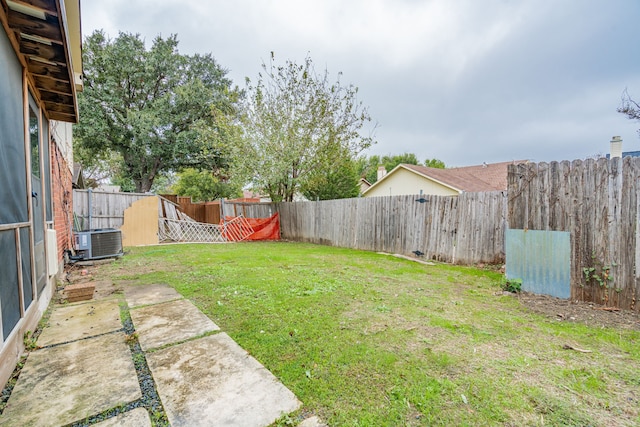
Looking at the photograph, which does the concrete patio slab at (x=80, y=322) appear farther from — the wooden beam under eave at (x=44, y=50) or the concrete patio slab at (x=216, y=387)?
the wooden beam under eave at (x=44, y=50)

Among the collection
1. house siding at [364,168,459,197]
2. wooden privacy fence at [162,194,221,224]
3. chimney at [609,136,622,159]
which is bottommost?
wooden privacy fence at [162,194,221,224]

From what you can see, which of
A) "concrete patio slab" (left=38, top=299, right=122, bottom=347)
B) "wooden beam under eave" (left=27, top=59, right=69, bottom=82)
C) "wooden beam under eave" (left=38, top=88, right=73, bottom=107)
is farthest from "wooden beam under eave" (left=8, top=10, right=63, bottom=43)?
"concrete patio slab" (left=38, top=299, right=122, bottom=347)

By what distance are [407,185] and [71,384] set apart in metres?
16.9

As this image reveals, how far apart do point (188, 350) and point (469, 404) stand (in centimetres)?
194

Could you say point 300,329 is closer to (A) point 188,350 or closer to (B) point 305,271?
(A) point 188,350

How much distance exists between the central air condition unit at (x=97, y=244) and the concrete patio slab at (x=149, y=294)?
8.69 feet

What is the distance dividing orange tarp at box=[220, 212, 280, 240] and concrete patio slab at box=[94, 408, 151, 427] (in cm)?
982

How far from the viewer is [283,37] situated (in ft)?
31.6

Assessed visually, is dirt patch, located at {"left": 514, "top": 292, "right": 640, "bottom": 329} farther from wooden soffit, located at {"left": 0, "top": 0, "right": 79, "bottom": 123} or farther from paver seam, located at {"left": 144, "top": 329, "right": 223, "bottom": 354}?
wooden soffit, located at {"left": 0, "top": 0, "right": 79, "bottom": 123}

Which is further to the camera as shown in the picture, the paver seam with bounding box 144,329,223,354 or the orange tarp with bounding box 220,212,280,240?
the orange tarp with bounding box 220,212,280,240

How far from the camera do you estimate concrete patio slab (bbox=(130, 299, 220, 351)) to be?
2.31 meters

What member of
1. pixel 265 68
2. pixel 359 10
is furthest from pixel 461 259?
pixel 265 68

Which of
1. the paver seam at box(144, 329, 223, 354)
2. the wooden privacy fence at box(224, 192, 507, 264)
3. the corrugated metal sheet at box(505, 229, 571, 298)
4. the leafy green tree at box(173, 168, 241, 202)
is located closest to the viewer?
the paver seam at box(144, 329, 223, 354)

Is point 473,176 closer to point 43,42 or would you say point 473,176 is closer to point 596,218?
point 596,218
